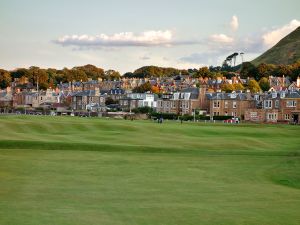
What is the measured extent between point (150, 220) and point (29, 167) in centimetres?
1311

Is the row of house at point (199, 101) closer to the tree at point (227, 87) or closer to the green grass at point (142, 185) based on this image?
the tree at point (227, 87)

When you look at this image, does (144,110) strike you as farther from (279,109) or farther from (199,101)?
(279,109)

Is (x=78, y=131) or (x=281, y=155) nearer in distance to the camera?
(x=281, y=155)

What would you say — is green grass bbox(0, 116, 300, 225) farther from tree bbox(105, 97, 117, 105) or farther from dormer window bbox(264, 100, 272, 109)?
tree bbox(105, 97, 117, 105)

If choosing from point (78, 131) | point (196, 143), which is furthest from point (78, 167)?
point (78, 131)

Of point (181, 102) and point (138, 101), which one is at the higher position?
point (138, 101)

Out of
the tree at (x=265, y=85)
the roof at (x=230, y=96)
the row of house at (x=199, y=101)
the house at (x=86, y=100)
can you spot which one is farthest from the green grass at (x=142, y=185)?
the tree at (x=265, y=85)

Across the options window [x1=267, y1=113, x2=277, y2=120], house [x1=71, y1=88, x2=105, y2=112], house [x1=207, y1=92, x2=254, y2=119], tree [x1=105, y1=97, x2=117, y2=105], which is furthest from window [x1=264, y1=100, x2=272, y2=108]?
house [x1=71, y1=88, x2=105, y2=112]

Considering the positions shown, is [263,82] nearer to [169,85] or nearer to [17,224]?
[169,85]

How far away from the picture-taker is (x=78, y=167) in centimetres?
2806

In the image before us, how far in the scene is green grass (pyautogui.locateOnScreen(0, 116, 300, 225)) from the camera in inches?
616

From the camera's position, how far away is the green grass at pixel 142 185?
15650 mm

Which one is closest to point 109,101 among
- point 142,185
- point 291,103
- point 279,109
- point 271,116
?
point 271,116

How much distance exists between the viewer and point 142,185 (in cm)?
2234
